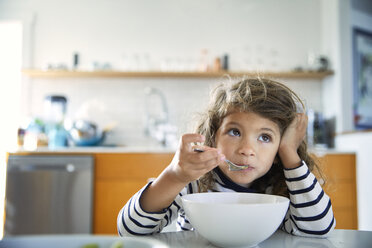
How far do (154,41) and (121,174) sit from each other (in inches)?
51.3

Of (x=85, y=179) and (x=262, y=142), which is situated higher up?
(x=262, y=142)

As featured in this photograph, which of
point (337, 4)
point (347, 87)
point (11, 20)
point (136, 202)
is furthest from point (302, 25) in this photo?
point (136, 202)

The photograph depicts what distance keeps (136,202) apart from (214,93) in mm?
409

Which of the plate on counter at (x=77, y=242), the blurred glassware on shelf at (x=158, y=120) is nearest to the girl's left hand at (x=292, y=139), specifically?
the plate on counter at (x=77, y=242)

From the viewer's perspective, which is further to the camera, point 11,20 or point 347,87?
Answer: point 11,20

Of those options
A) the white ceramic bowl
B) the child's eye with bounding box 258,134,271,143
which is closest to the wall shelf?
the child's eye with bounding box 258,134,271,143

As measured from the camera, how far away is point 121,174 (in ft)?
7.67

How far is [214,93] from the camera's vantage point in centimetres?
97

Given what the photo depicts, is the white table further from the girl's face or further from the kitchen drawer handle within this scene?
the kitchen drawer handle

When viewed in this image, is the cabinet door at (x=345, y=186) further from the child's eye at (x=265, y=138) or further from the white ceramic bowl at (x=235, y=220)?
the white ceramic bowl at (x=235, y=220)

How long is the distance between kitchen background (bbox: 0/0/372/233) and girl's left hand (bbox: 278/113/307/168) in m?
2.10

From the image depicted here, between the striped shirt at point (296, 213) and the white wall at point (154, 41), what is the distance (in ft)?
7.35

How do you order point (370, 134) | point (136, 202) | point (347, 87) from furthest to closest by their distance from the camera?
1. point (347, 87)
2. point (370, 134)
3. point (136, 202)

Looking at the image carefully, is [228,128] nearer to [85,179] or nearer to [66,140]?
[85,179]
